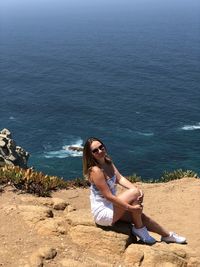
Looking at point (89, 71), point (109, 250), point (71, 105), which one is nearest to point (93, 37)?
point (89, 71)

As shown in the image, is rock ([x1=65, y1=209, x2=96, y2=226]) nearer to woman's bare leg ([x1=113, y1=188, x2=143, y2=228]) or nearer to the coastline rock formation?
woman's bare leg ([x1=113, y1=188, x2=143, y2=228])

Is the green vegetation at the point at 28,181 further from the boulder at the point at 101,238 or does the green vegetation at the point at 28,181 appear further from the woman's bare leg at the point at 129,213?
the woman's bare leg at the point at 129,213

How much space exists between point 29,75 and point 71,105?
3203cm

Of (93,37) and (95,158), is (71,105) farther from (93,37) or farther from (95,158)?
(93,37)

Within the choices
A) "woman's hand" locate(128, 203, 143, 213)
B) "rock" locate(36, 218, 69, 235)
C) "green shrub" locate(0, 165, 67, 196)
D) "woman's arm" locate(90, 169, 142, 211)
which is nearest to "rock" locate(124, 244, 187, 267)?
"woman's hand" locate(128, 203, 143, 213)

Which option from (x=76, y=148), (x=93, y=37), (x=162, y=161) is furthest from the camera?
(x=93, y=37)

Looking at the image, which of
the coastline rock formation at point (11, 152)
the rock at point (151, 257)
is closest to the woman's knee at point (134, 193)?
the rock at point (151, 257)

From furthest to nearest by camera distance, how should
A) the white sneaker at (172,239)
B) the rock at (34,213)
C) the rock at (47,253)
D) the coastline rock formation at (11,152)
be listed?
the coastline rock formation at (11,152), the rock at (34,213), the white sneaker at (172,239), the rock at (47,253)

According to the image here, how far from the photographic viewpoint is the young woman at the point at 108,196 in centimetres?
1081

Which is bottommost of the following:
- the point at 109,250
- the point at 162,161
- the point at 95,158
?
the point at 162,161

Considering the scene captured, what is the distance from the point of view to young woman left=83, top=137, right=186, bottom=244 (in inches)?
426

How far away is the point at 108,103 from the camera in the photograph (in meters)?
96.3

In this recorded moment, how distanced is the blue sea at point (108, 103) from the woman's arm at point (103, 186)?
166 feet

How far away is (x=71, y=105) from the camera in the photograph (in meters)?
95.9
